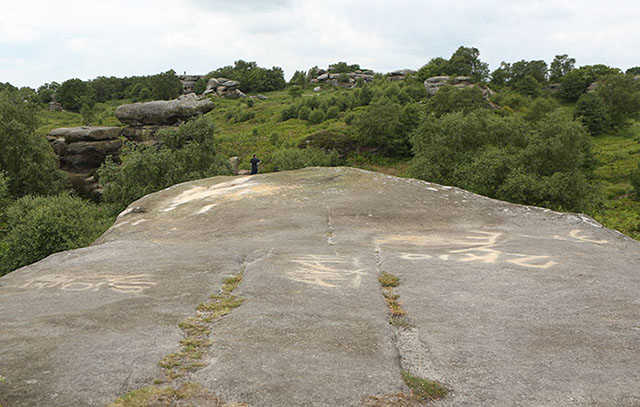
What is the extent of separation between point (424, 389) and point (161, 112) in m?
55.7

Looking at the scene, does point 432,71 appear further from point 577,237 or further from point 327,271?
point 327,271

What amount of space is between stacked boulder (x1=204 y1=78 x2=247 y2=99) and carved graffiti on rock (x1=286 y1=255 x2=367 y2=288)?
386 ft

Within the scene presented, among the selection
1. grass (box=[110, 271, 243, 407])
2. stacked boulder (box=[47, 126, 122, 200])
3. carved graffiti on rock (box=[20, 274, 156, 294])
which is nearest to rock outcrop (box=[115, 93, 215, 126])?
stacked boulder (box=[47, 126, 122, 200])

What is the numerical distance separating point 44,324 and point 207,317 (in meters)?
2.48

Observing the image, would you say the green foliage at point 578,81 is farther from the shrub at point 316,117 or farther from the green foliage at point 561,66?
the shrub at point 316,117

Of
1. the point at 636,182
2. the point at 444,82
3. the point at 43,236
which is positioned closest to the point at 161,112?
the point at 43,236

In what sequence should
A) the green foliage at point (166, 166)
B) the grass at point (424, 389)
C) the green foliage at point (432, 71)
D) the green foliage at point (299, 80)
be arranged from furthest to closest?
the green foliage at point (299, 80), the green foliage at point (432, 71), the green foliage at point (166, 166), the grass at point (424, 389)

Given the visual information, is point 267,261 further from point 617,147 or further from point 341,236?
point 617,147

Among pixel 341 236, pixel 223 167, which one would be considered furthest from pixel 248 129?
pixel 341 236

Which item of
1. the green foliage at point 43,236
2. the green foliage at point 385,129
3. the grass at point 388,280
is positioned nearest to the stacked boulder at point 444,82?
the green foliage at point 385,129

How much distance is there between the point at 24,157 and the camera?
43625 mm

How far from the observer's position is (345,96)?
9800 centimetres

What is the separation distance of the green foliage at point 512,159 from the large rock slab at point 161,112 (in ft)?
93.6

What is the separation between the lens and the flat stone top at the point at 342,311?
5.49m
